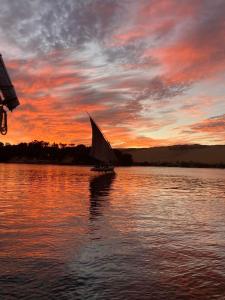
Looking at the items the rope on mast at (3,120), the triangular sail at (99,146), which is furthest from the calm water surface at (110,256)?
the triangular sail at (99,146)

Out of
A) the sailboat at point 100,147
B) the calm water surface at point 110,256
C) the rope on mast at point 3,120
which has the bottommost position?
the calm water surface at point 110,256

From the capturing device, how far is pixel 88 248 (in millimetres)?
19422

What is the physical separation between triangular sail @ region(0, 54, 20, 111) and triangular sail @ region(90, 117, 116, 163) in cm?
10887

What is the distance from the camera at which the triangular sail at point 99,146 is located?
124312 millimetres

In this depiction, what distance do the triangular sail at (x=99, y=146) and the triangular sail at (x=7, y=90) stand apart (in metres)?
109

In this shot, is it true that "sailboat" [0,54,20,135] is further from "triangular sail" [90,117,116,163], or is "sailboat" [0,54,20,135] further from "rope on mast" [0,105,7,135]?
"triangular sail" [90,117,116,163]

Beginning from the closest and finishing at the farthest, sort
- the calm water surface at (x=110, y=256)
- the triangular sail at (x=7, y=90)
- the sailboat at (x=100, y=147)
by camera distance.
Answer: the triangular sail at (x=7, y=90) → the calm water surface at (x=110, y=256) → the sailboat at (x=100, y=147)

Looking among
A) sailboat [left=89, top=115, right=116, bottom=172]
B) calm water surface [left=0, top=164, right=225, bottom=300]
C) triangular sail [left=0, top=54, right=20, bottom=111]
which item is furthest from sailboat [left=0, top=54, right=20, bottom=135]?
sailboat [left=89, top=115, right=116, bottom=172]

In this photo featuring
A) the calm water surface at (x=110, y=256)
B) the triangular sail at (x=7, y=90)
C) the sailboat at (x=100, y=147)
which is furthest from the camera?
the sailboat at (x=100, y=147)

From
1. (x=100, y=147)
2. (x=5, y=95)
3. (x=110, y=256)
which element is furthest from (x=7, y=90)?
(x=100, y=147)

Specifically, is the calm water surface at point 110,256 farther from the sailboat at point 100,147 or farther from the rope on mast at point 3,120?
the sailboat at point 100,147

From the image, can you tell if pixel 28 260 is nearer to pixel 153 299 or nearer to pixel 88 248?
pixel 88 248

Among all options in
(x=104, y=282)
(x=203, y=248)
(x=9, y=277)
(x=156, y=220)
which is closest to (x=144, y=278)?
(x=104, y=282)

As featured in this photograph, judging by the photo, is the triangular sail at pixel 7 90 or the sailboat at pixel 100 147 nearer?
the triangular sail at pixel 7 90
